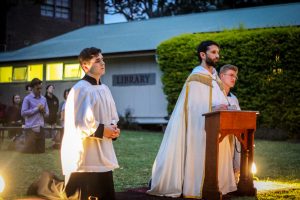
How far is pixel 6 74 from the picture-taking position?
33.0 meters

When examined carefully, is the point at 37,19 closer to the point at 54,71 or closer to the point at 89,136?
the point at 54,71

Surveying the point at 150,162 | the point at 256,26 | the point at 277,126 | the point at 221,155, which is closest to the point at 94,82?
the point at 221,155

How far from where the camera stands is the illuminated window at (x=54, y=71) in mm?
30053

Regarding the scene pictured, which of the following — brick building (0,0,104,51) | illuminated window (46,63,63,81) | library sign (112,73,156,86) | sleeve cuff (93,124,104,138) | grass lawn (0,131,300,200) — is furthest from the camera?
brick building (0,0,104,51)

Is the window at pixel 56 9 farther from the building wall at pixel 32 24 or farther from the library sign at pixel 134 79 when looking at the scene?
the library sign at pixel 134 79

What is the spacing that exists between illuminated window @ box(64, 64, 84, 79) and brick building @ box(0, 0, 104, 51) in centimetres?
946

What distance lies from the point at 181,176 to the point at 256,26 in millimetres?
17013

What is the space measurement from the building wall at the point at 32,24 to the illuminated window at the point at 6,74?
4.90m

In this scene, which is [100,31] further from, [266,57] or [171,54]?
[266,57]

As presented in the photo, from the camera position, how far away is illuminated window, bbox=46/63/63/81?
3005 cm

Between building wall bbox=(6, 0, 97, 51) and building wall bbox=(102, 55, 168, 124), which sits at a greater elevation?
building wall bbox=(6, 0, 97, 51)

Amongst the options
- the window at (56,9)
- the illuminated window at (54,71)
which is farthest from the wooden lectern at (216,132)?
the window at (56,9)

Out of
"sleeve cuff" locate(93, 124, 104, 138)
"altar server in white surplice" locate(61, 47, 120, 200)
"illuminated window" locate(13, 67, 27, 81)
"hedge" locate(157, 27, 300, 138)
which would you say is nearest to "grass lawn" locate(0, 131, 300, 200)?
"altar server in white surplice" locate(61, 47, 120, 200)

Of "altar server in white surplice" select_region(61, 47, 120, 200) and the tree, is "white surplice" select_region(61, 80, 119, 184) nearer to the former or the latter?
"altar server in white surplice" select_region(61, 47, 120, 200)
